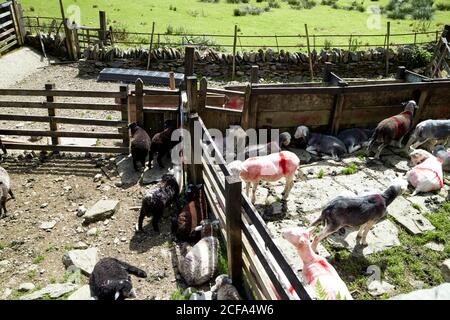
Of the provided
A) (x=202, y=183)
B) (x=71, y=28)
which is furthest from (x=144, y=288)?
(x=71, y=28)

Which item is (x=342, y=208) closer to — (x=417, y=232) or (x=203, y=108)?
(x=417, y=232)

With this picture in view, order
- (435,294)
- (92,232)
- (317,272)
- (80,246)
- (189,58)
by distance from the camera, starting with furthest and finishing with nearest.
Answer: (189,58), (92,232), (80,246), (317,272), (435,294)

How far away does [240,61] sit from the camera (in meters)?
15.6

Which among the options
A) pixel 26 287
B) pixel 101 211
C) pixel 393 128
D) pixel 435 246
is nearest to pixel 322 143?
pixel 393 128

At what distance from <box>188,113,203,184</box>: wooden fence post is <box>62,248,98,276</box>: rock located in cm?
202

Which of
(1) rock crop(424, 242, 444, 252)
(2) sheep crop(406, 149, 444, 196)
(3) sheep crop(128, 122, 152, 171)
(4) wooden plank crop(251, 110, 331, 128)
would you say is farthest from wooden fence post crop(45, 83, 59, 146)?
(1) rock crop(424, 242, 444, 252)

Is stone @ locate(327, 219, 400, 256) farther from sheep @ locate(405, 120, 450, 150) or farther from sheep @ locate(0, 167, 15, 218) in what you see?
sheep @ locate(0, 167, 15, 218)

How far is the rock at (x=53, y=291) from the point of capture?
4512 millimetres

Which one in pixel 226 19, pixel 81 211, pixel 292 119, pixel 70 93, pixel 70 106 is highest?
pixel 226 19

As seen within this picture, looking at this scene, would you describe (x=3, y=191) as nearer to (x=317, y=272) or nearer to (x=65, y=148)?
(x=65, y=148)

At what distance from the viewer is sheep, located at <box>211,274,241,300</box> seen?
4.25 meters

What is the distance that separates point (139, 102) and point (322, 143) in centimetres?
392

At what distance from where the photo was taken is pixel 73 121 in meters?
8.01

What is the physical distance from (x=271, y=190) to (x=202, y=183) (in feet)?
4.22
